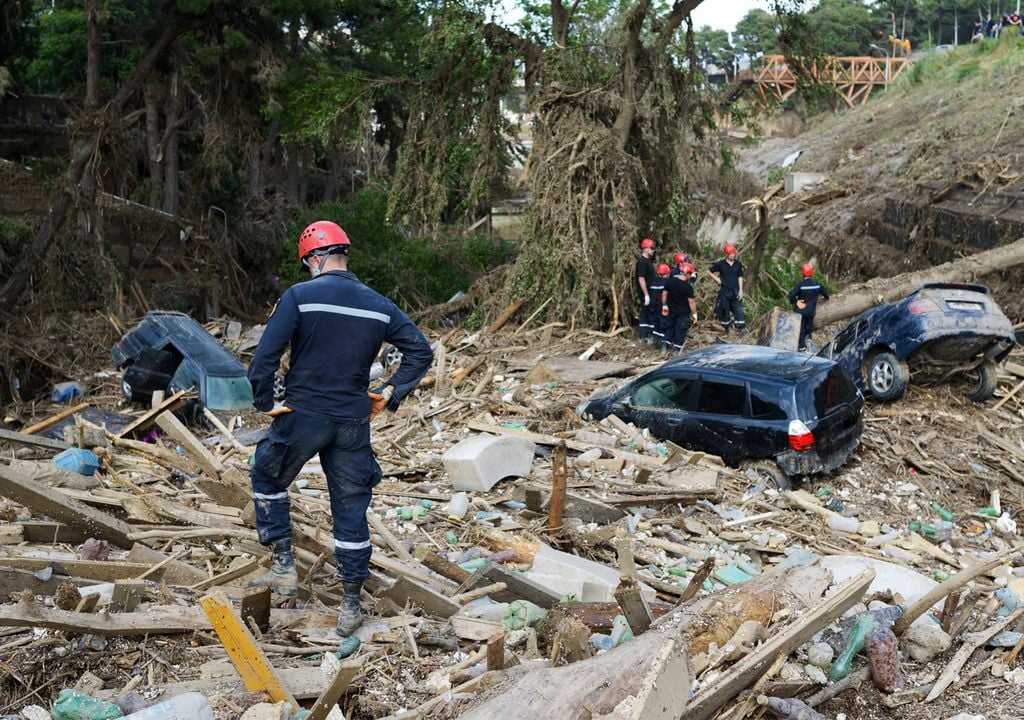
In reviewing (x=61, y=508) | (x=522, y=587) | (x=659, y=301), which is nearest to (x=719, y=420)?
(x=522, y=587)

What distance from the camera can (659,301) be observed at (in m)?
17.2

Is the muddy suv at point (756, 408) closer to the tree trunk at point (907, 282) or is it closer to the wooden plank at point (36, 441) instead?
the tree trunk at point (907, 282)

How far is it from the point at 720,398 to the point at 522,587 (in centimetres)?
566

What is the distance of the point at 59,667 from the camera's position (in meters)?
4.64

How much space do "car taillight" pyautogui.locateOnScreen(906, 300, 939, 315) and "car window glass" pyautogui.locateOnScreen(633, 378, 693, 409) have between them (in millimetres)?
3701

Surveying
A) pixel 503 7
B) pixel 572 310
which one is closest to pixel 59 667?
pixel 572 310

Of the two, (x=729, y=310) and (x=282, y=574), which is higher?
(x=282, y=574)

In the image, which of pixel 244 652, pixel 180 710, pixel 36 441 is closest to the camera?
pixel 180 710

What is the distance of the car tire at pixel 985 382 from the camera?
44.9 ft

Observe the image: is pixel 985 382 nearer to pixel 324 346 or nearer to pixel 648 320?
pixel 648 320

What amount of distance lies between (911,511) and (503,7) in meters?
14.9

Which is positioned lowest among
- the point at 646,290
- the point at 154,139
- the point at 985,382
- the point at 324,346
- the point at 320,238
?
the point at 985,382

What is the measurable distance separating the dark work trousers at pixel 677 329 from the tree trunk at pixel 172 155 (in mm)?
15514

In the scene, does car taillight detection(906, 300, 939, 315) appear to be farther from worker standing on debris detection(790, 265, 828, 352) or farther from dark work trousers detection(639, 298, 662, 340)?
dark work trousers detection(639, 298, 662, 340)
